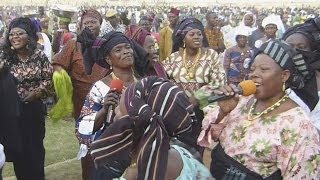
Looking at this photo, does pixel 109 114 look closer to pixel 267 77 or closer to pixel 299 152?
pixel 267 77

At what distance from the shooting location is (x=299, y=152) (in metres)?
2.79

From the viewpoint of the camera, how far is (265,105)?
→ 3.07 m

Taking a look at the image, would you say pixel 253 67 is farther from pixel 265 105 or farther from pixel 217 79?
pixel 217 79

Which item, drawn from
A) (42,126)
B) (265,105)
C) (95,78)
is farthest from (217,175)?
(42,126)

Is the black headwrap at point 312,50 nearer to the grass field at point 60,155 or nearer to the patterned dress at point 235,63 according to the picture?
the grass field at point 60,155

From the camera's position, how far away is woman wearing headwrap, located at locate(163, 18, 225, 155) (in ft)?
17.5

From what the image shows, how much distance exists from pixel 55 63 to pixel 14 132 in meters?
1.01

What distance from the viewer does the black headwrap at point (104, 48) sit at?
4.14m

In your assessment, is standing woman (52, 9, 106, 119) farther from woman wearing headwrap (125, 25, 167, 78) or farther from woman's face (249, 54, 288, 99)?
woman's face (249, 54, 288, 99)

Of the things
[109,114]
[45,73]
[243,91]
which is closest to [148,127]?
[243,91]

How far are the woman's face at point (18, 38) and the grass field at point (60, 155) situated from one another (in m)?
1.72

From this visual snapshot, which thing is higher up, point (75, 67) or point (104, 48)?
point (104, 48)

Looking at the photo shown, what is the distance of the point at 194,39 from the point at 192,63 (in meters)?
0.26

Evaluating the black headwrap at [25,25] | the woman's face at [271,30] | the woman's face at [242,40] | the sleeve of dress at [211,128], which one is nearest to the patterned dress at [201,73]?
the black headwrap at [25,25]
